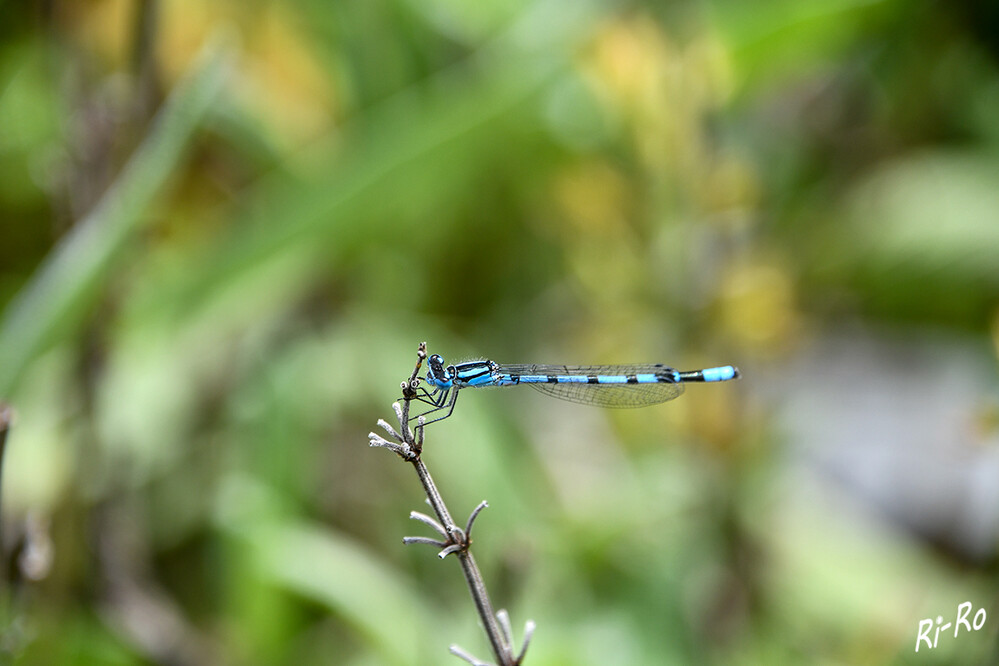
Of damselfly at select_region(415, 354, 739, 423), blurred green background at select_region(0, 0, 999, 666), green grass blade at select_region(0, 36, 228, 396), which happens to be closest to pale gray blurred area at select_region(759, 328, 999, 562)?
blurred green background at select_region(0, 0, 999, 666)

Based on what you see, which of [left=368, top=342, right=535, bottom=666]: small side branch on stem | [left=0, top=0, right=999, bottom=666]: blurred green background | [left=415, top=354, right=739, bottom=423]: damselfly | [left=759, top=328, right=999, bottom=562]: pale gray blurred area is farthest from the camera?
[left=759, top=328, right=999, bottom=562]: pale gray blurred area

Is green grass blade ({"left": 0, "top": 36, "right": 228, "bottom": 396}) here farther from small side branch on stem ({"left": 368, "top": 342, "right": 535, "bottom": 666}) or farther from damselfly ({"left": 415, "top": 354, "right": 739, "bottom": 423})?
small side branch on stem ({"left": 368, "top": 342, "right": 535, "bottom": 666})

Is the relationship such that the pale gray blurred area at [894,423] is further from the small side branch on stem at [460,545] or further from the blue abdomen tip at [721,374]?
the small side branch on stem at [460,545]

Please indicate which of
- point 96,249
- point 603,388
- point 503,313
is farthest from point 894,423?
point 96,249

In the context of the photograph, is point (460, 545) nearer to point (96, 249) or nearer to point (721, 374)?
point (721, 374)

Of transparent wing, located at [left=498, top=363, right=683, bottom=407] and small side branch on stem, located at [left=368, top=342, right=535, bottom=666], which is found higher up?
transparent wing, located at [left=498, top=363, right=683, bottom=407]

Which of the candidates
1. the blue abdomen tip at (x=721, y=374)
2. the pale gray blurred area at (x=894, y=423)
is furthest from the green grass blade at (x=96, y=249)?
the pale gray blurred area at (x=894, y=423)

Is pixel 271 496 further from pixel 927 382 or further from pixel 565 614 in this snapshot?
pixel 927 382

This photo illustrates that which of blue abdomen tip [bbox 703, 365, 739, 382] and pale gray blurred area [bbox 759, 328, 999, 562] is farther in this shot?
pale gray blurred area [bbox 759, 328, 999, 562]
